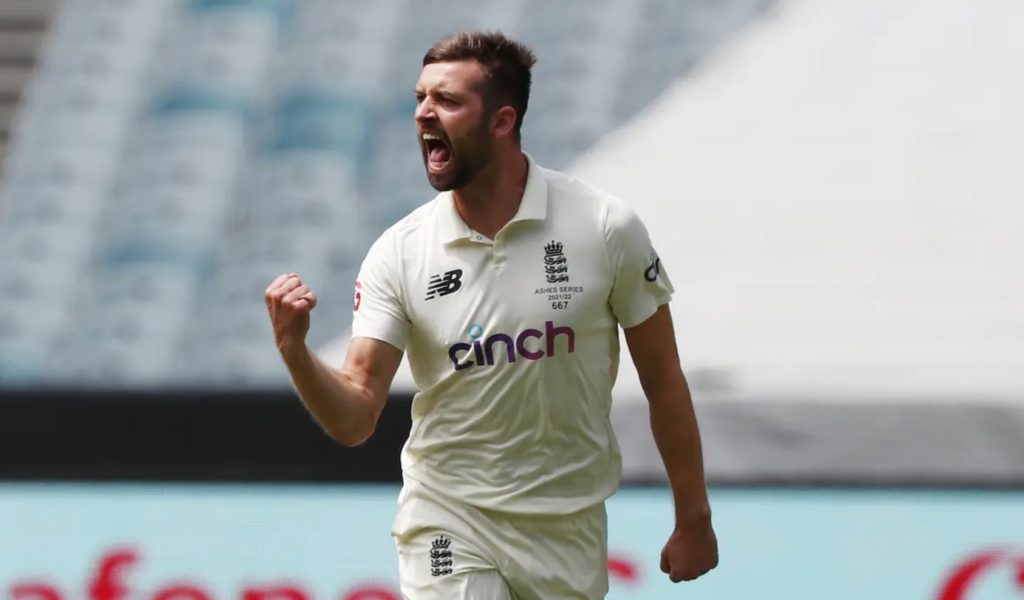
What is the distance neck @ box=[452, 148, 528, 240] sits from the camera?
2.55 meters

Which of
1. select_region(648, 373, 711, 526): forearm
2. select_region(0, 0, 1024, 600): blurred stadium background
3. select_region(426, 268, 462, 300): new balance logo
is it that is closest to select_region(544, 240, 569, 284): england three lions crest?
select_region(426, 268, 462, 300): new balance logo

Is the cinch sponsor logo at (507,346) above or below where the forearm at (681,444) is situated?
above

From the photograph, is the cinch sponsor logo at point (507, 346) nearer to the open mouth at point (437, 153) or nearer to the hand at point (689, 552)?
the open mouth at point (437, 153)

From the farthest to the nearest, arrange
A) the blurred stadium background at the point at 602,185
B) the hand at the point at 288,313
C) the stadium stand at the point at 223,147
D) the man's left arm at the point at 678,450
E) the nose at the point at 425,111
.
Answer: the stadium stand at the point at 223,147
the blurred stadium background at the point at 602,185
the man's left arm at the point at 678,450
the nose at the point at 425,111
the hand at the point at 288,313

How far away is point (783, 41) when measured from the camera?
4.82 metres

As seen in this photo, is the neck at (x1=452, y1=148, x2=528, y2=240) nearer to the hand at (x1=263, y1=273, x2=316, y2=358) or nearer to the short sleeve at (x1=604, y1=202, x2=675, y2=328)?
the short sleeve at (x1=604, y1=202, x2=675, y2=328)

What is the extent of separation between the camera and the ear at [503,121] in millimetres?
2523

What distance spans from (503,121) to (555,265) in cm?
24

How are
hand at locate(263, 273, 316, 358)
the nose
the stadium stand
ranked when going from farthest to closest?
the stadium stand
the nose
hand at locate(263, 273, 316, 358)

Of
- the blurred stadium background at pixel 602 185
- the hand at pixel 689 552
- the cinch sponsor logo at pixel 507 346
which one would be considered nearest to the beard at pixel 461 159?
the cinch sponsor logo at pixel 507 346

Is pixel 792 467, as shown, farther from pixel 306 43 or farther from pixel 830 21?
pixel 306 43

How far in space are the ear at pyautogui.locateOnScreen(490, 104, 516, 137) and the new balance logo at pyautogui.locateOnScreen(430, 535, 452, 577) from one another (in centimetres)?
65

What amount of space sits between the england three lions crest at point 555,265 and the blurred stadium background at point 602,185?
2069mm

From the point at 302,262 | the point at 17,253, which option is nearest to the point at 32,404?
the point at 17,253
